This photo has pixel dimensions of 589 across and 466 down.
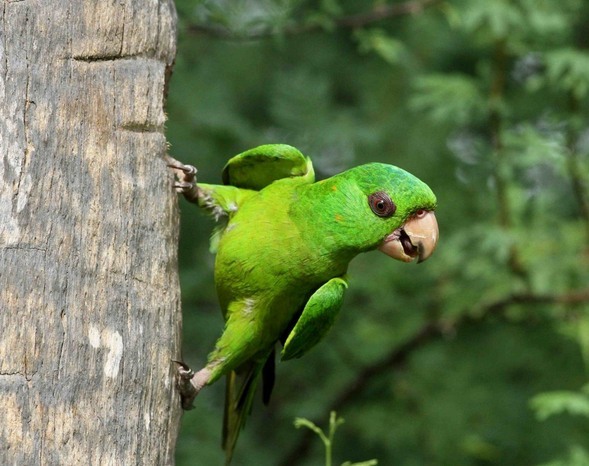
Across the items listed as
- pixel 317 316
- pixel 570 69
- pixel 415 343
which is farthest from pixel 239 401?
pixel 570 69

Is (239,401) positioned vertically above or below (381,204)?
below

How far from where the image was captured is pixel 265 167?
3.26m

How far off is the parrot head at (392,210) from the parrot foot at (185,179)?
0.51 meters

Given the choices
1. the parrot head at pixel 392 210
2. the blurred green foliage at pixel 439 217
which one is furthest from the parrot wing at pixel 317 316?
the blurred green foliage at pixel 439 217

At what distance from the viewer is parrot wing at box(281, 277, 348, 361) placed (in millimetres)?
2920

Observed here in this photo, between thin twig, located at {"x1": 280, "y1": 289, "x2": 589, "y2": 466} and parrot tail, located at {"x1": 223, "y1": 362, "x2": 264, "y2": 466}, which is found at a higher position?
thin twig, located at {"x1": 280, "y1": 289, "x2": 589, "y2": 466}

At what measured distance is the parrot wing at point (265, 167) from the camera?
10.4ft

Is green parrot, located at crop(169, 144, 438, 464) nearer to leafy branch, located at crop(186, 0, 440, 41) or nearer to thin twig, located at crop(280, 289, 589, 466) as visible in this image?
leafy branch, located at crop(186, 0, 440, 41)

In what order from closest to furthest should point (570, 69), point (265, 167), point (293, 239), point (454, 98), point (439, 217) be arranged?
point (293, 239) → point (265, 167) → point (570, 69) → point (454, 98) → point (439, 217)

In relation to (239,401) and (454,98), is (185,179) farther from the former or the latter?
(454,98)

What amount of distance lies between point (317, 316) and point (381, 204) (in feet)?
1.38

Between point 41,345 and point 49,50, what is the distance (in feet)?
2.58

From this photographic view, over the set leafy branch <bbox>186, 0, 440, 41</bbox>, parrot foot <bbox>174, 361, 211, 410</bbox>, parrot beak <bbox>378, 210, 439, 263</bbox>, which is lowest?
parrot foot <bbox>174, 361, 211, 410</bbox>

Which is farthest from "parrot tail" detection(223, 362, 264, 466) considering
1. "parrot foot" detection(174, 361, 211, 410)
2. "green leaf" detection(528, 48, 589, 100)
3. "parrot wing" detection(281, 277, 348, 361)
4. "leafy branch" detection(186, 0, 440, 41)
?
"green leaf" detection(528, 48, 589, 100)
